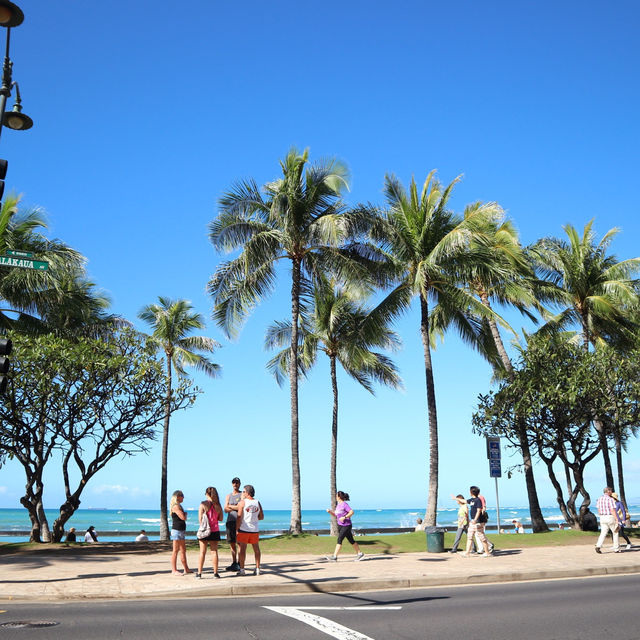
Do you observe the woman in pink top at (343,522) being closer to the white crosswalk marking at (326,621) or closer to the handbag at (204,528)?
the handbag at (204,528)

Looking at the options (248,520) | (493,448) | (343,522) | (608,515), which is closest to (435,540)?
(493,448)

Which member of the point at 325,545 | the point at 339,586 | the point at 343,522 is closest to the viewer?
the point at 339,586

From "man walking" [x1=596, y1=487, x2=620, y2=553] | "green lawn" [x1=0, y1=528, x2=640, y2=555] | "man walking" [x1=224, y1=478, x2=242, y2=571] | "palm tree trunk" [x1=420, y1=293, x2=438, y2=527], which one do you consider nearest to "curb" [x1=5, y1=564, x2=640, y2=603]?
"man walking" [x1=224, y1=478, x2=242, y2=571]

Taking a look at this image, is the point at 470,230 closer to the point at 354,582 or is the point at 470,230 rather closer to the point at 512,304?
the point at 512,304

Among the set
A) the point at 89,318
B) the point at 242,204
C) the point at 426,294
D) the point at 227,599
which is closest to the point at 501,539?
the point at 426,294

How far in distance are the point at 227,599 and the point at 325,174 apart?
56.9 ft

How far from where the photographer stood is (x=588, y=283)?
30438mm

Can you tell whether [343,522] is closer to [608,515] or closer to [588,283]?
[608,515]

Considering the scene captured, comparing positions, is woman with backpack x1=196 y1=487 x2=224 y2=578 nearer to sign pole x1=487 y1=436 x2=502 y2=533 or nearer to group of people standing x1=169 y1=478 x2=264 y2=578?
group of people standing x1=169 y1=478 x2=264 y2=578

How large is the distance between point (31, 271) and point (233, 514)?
12876 mm

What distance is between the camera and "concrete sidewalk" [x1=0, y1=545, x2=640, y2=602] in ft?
38.9

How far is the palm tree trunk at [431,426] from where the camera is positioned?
75.4 feet

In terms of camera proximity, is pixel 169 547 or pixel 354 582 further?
pixel 169 547

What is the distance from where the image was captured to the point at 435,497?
23.2 metres
